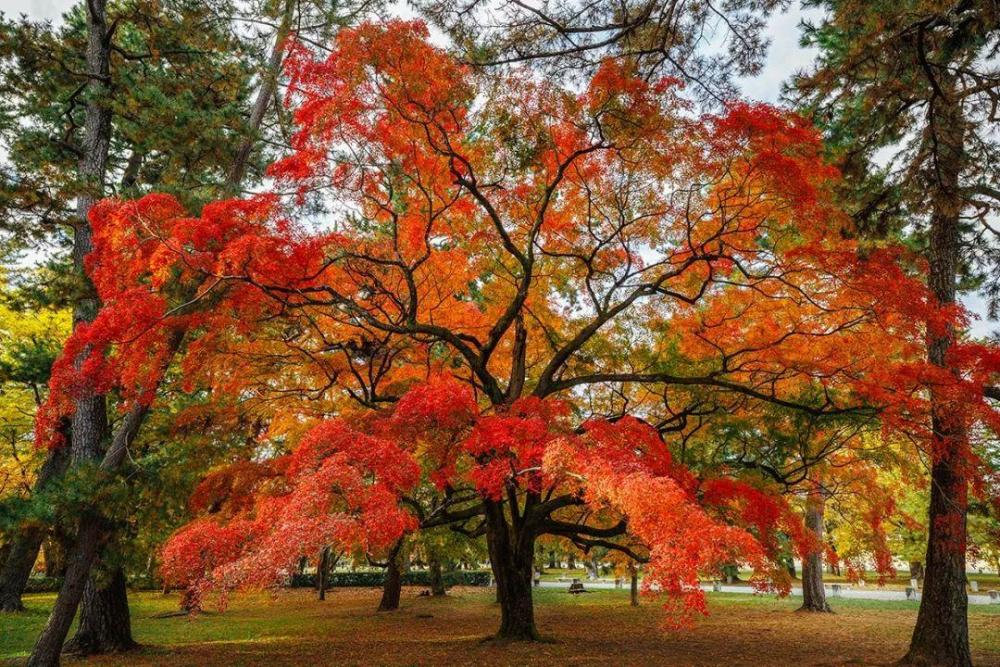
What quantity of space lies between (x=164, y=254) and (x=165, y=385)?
5.61 metres

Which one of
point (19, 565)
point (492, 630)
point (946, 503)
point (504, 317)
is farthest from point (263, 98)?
point (19, 565)

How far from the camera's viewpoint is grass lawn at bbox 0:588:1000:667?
9836 millimetres

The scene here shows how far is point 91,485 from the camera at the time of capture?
752 centimetres

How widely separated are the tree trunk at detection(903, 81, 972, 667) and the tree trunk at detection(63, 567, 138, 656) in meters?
12.7

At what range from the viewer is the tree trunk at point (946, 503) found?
8375 mm

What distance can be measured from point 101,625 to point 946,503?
1399 cm

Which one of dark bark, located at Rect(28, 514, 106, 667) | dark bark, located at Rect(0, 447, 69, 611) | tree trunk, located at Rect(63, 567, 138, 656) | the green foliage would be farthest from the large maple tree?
the green foliage

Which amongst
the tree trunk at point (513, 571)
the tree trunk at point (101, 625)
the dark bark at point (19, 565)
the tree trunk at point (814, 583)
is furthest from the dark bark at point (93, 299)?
the tree trunk at point (814, 583)

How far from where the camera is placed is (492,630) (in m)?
13.4

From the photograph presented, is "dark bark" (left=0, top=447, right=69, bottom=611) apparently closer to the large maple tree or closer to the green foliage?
the large maple tree

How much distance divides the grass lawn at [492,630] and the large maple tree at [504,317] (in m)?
1.73

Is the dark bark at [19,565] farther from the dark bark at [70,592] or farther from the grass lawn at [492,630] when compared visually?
the dark bark at [70,592]

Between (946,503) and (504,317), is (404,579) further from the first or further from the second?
(946,503)

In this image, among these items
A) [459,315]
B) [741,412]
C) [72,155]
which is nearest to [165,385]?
[72,155]
